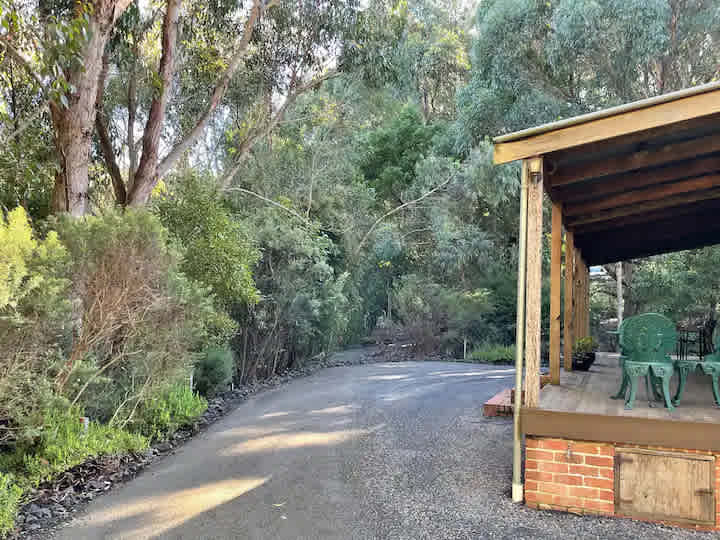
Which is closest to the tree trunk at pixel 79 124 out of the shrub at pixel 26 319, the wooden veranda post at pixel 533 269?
the shrub at pixel 26 319

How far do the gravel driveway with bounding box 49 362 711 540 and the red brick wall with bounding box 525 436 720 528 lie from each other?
11 cm

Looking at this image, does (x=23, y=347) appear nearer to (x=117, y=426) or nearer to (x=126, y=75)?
(x=117, y=426)

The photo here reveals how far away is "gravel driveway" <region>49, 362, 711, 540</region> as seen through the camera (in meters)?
3.65

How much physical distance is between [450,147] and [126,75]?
1170 cm

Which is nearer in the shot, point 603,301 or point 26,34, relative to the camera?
point 26,34

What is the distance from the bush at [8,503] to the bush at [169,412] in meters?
1.84

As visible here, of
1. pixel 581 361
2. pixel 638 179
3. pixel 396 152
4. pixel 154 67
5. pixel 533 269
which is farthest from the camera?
pixel 396 152

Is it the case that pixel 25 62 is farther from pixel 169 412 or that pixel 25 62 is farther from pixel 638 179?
pixel 638 179

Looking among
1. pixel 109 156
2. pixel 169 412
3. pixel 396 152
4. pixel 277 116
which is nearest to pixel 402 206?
pixel 396 152

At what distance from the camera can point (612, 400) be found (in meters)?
4.78

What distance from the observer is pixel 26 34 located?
213 inches

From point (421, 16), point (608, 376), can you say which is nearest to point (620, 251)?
point (608, 376)

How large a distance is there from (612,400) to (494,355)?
28.5ft

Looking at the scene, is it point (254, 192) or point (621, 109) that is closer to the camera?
point (621, 109)
